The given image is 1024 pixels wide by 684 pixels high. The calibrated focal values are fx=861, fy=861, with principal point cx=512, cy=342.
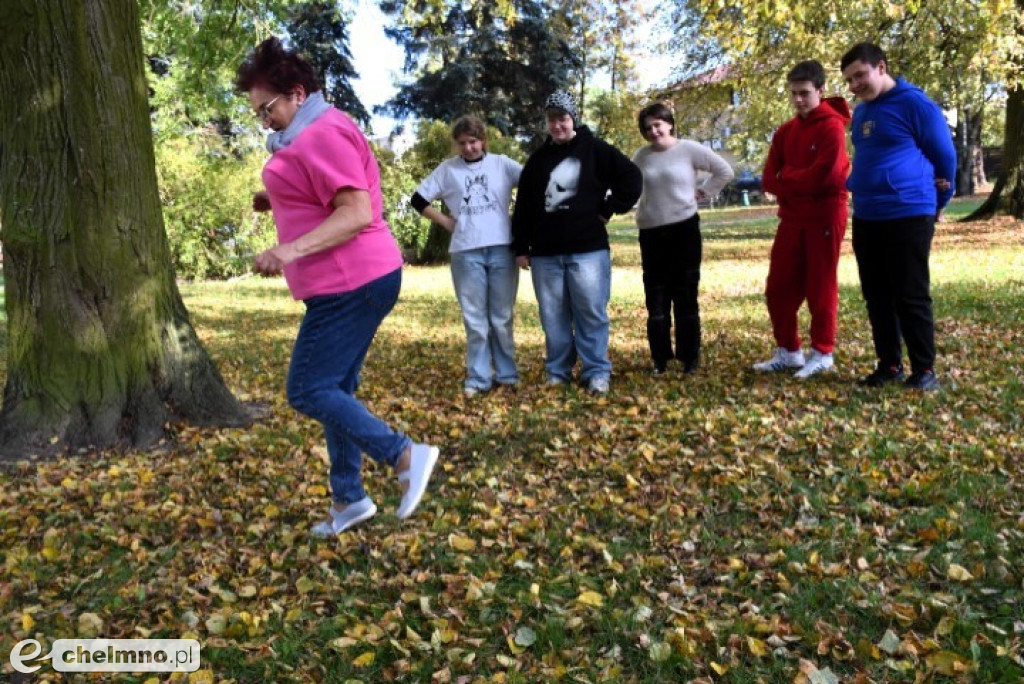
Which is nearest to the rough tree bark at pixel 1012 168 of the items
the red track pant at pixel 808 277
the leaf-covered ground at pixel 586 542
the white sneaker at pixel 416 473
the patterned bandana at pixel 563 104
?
the leaf-covered ground at pixel 586 542

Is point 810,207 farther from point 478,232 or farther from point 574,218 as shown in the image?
point 478,232

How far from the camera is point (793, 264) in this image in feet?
20.0

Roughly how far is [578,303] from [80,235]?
10.5ft

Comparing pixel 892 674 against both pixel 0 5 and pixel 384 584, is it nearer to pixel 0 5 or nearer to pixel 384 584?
pixel 384 584

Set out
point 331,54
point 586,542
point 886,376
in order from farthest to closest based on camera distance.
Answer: point 331,54
point 886,376
point 586,542

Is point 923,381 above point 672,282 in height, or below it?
below

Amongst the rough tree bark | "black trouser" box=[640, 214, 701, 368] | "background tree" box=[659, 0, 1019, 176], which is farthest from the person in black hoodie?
the rough tree bark

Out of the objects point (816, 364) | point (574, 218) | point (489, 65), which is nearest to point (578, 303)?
point (574, 218)

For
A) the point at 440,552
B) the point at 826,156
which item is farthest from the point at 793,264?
the point at 440,552

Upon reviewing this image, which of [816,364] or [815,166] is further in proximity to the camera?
[816,364]

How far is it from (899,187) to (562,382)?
103 inches

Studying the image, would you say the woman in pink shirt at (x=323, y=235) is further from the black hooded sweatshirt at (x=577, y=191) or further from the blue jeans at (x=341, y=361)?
the black hooded sweatshirt at (x=577, y=191)

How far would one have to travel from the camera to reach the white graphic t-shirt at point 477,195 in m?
6.04

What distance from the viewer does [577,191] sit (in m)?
5.88
